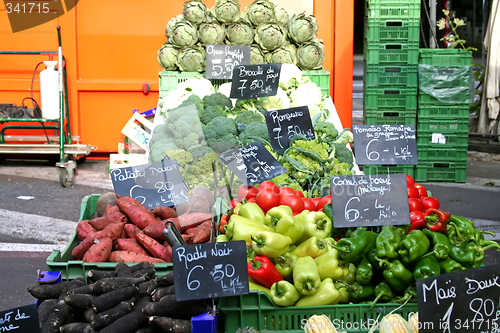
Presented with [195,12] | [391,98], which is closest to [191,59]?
[195,12]

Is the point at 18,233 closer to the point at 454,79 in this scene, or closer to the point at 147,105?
the point at 147,105

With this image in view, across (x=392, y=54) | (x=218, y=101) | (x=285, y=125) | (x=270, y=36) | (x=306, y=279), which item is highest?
(x=270, y=36)

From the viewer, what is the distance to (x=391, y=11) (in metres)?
6.79

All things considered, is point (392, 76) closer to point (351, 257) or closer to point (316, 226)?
point (316, 226)

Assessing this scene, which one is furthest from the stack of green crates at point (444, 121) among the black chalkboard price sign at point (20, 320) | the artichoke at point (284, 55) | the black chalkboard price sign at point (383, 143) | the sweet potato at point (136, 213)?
the black chalkboard price sign at point (20, 320)

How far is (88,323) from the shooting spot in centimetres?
237

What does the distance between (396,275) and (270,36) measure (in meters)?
3.83

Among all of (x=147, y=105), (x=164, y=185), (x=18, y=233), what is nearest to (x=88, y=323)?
(x=164, y=185)

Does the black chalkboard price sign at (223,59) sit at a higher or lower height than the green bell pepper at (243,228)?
higher

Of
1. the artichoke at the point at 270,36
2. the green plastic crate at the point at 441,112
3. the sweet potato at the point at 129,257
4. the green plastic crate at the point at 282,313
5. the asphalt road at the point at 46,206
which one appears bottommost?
the asphalt road at the point at 46,206

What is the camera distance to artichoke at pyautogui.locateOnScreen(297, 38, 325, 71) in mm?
5719

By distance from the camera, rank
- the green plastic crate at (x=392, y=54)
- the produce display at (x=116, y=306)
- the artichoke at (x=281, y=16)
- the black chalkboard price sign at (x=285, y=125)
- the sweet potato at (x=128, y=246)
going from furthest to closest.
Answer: the green plastic crate at (x=392, y=54) → the artichoke at (x=281, y=16) → the black chalkboard price sign at (x=285, y=125) → the sweet potato at (x=128, y=246) → the produce display at (x=116, y=306)

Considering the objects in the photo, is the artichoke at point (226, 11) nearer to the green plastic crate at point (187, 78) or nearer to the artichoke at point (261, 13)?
the artichoke at point (261, 13)

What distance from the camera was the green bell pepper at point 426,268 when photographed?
2.37 m
